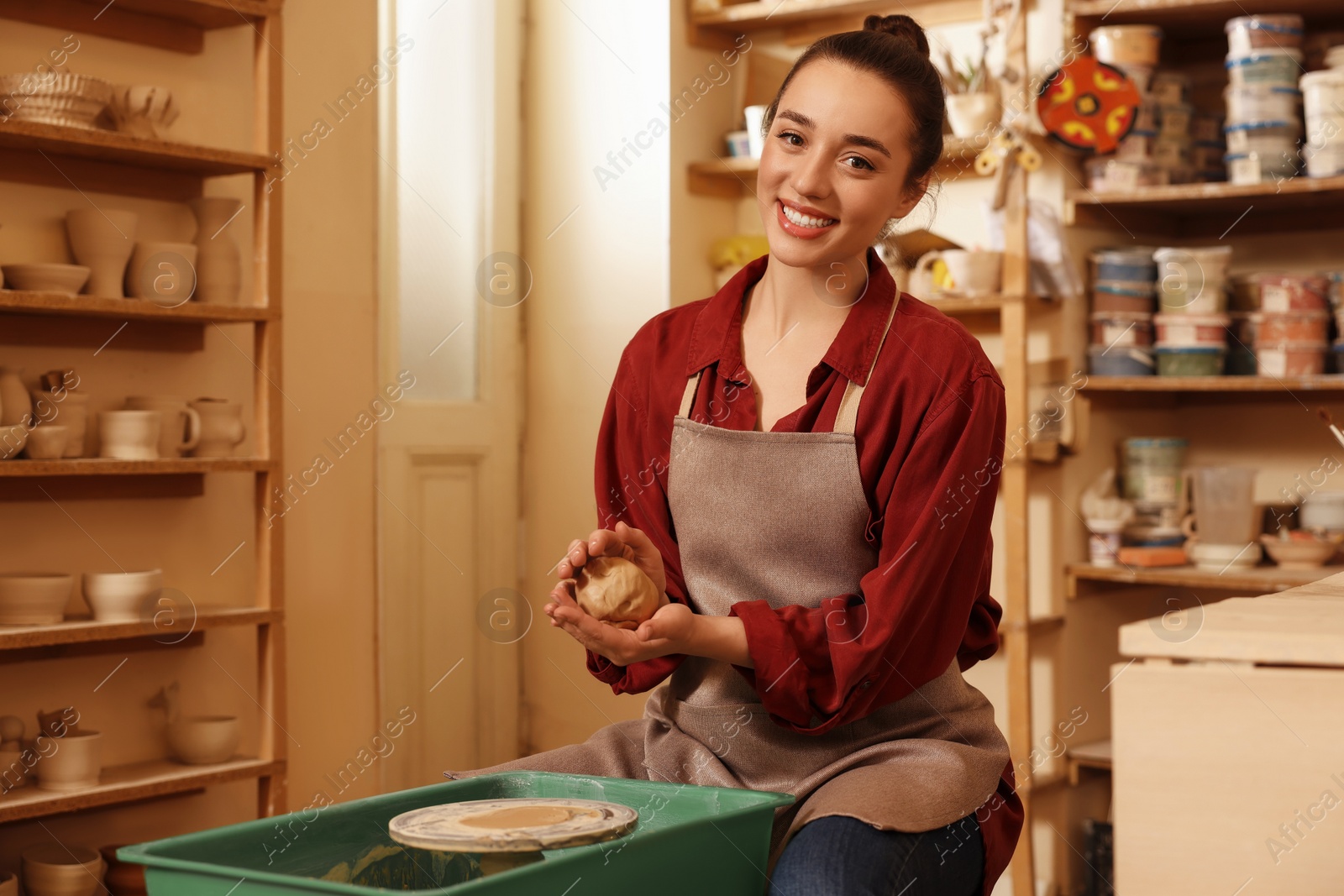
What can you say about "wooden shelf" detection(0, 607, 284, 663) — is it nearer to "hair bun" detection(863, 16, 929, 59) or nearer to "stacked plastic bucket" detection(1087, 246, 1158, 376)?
"hair bun" detection(863, 16, 929, 59)

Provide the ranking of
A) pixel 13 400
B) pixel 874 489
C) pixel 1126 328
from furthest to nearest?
1. pixel 1126 328
2. pixel 13 400
3. pixel 874 489

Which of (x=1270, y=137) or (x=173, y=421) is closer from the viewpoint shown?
(x=173, y=421)

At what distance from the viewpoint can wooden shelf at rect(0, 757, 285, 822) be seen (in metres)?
2.38

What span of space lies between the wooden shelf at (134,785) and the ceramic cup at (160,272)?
34.8 inches

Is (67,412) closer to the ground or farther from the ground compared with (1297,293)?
closer to the ground

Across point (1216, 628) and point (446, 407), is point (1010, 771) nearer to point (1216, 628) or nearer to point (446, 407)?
point (1216, 628)

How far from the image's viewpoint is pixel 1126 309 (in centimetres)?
313

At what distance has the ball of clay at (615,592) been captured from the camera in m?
1.25

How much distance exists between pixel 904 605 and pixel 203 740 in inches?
73.0

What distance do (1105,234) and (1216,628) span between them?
2.39m

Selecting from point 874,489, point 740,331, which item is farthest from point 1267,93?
point 874,489

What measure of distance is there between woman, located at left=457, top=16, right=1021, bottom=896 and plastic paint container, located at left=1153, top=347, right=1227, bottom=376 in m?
1.71

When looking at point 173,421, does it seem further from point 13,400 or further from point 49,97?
point 49,97

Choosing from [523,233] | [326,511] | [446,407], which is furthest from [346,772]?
[523,233]
